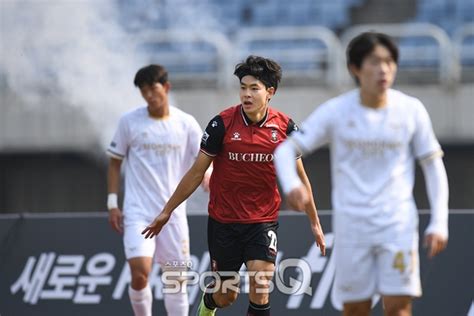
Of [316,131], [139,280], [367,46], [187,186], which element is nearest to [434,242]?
[316,131]

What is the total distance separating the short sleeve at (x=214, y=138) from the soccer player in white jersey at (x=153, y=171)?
1.31 m

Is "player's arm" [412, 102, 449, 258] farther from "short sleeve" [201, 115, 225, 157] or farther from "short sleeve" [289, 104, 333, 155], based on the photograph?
"short sleeve" [201, 115, 225, 157]

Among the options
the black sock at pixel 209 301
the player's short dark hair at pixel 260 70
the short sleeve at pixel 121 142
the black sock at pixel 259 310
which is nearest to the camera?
the player's short dark hair at pixel 260 70

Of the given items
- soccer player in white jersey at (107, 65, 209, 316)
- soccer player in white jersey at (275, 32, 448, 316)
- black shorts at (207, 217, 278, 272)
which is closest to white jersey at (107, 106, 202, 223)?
soccer player in white jersey at (107, 65, 209, 316)

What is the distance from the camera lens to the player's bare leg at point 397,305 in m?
6.32

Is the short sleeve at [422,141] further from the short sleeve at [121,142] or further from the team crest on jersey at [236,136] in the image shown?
the short sleeve at [121,142]

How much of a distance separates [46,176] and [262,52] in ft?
12.5

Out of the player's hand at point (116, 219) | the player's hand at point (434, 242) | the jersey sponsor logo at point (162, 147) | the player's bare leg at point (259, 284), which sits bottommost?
the player's bare leg at point (259, 284)

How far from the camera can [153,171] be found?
30.2 ft

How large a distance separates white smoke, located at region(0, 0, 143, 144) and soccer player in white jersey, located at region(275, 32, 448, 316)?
399 inches

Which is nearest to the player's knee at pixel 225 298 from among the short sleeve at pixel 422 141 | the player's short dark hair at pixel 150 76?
the player's short dark hair at pixel 150 76

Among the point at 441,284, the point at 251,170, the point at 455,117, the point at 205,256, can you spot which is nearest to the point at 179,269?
the point at 205,256

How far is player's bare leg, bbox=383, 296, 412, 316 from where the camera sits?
632 centimetres

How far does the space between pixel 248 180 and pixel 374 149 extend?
183 centimetres
